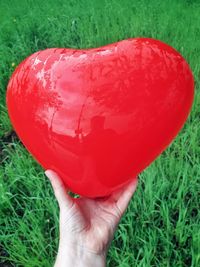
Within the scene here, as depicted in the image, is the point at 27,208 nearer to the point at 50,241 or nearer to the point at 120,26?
the point at 50,241

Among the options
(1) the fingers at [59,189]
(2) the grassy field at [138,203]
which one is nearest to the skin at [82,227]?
(1) the fingers at [59,189]

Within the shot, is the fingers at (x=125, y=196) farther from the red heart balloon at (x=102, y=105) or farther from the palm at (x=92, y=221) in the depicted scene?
the red heart balloon at (x=102, y=105)

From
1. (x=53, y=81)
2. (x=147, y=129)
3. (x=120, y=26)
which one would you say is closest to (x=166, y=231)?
(x=147, y=129)

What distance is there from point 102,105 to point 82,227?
401 millimetres

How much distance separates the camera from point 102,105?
50.5 inches

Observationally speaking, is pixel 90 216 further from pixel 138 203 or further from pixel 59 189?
pixel 138 203

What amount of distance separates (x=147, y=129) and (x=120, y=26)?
2338 mm

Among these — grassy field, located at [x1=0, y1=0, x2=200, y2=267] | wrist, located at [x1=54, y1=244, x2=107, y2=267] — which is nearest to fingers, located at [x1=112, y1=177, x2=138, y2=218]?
wrist, located at [x1=54, y1=244, x2=107, y2=267]

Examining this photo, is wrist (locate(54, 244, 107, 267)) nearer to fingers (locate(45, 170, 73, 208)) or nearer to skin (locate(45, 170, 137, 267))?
skin (locate(45, 170, 137, 267))

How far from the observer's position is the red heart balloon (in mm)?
1293

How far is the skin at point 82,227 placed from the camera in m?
1.47

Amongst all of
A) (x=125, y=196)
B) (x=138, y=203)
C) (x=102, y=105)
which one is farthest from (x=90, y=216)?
(x=138, y=203)

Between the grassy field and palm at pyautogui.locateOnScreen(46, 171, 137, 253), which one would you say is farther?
the grassy field

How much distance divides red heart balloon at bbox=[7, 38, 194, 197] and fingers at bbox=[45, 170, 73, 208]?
0.04m
